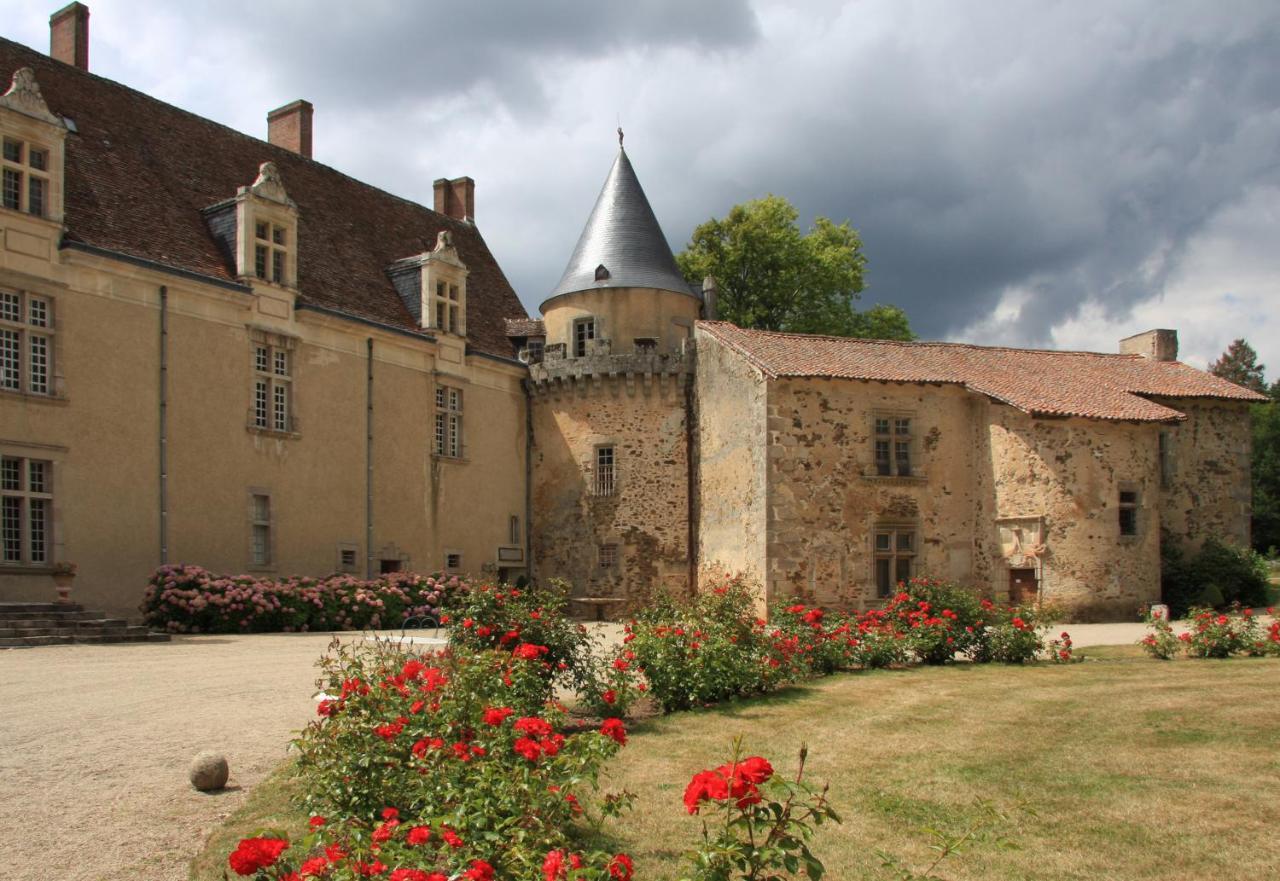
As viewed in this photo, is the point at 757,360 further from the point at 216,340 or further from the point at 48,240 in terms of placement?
the point at 48,240

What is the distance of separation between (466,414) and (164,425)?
342 inches

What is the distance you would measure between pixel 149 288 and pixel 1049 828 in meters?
19.1

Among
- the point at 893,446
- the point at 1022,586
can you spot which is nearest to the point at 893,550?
the point at 893,446

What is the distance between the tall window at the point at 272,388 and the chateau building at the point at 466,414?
6 cm

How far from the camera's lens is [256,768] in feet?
27.2

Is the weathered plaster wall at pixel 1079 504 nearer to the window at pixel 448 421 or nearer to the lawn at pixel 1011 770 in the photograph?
the lawn at pixel 1011 770

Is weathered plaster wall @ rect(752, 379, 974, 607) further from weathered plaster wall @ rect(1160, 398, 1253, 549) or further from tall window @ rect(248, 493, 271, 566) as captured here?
tall window @ rect(248, 493, 271, 566)

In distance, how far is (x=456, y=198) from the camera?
3584cm

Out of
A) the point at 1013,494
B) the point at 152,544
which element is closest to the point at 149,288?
the point at 152,544

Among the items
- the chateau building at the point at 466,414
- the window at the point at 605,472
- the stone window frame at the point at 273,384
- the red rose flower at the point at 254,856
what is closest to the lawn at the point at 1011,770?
the red rose flower at the point at 254,856

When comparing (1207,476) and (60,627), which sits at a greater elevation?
(1207,476)

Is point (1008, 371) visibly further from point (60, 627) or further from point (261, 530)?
point (60, 627)

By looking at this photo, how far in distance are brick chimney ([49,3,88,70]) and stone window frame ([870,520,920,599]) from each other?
2090cm

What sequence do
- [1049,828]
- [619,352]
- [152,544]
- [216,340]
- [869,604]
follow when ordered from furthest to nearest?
[619,352]
[869,604]
[216,340]
[152,544]
[1049,828]
